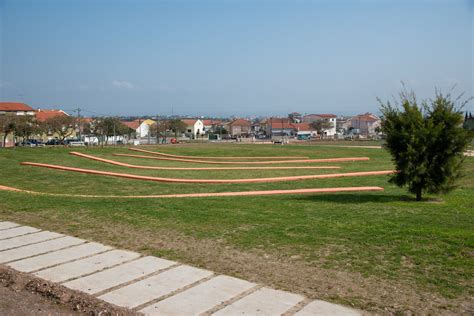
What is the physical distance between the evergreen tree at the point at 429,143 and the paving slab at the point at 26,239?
26.8 ft

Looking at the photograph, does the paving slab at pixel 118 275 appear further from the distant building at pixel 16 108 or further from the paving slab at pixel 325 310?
the distant building at pixel 16 108

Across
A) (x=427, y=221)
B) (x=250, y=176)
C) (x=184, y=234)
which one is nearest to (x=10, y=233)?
(x=184, y=234)

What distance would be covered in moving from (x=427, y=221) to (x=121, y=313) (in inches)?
241

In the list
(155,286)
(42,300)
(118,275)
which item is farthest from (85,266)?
(155,286)

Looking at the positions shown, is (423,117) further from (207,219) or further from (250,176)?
(250,176)

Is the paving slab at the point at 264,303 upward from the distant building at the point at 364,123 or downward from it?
downward

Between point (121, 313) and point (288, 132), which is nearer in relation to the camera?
point (121, 313)

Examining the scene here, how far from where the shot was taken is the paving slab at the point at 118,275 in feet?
16.9

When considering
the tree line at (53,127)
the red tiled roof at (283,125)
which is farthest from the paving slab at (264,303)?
the red tiled roof at (283,125)

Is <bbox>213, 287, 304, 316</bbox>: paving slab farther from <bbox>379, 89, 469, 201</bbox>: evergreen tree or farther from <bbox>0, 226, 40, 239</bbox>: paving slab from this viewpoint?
<bbox>379, 89, 469, 201</bbox>: evergreen tree

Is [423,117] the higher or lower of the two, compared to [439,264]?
higher

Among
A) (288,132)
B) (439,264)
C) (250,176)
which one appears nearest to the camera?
(439,264)

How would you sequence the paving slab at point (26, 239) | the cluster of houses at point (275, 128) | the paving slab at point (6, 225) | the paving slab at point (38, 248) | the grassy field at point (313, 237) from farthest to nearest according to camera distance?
the cluster of houses at point (275, 128) < the paving slab at point (6, 225) < the paving slab at point (26, 239) < the paving slab at point (38, 248) < the grassy field at point (313, 237)

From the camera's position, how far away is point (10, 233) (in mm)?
7738
